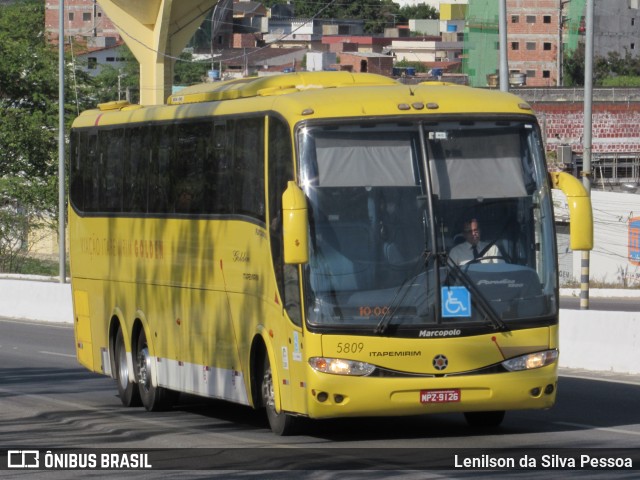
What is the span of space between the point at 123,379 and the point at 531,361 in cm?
660

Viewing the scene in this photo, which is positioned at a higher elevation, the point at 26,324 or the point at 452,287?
the point at 452,287

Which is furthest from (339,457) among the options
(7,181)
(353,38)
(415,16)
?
(415,16)

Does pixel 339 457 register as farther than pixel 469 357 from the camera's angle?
No

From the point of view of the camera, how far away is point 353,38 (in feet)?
490

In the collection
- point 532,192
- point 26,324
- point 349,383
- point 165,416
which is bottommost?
point 26,324

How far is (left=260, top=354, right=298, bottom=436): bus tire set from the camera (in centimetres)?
1380

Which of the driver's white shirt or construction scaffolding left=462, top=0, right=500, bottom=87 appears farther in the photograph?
construction scaffolding left=462, top=0, right=500, bottom=87

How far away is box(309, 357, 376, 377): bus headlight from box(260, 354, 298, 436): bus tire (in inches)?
39.4

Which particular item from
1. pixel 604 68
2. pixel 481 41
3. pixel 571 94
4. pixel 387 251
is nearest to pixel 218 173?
pixel 387 251

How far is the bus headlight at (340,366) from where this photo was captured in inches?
506

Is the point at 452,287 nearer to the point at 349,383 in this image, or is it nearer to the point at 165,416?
the point at 349,383

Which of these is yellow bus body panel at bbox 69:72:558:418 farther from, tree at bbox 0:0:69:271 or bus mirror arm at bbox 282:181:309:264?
tree at bbox 0:0:69:271

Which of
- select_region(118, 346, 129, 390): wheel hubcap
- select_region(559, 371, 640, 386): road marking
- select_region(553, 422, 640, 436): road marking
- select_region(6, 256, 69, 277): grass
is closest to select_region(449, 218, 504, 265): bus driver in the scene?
select_region(553, 422, 640, 436): road marking

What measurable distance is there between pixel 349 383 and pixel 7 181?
50.9 meters
